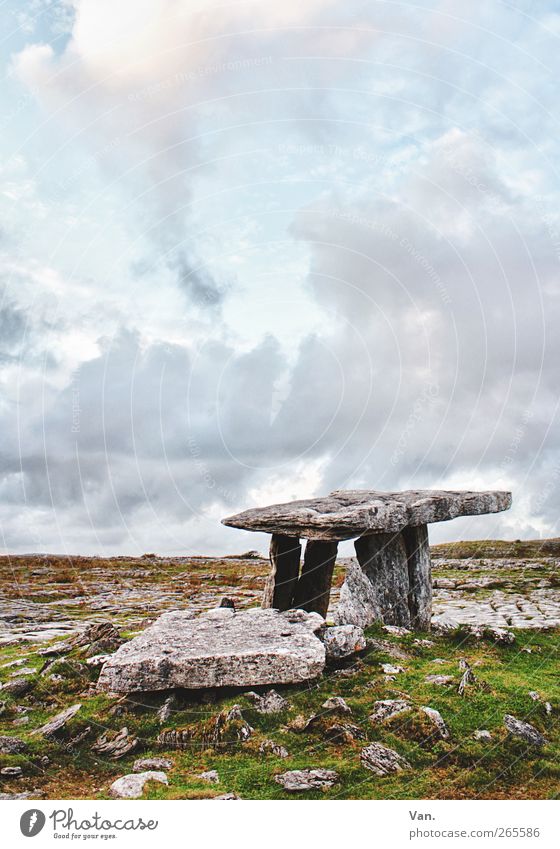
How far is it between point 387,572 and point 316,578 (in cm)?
194

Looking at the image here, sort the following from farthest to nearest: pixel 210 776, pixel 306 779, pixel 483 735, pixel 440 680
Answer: pixel 440 680, pixel 483 735, pixel 210 776, pixel 306 779

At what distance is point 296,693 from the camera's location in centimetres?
1053

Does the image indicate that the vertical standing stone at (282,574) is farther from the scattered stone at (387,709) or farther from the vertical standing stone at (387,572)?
the scattered stone at (387,709)

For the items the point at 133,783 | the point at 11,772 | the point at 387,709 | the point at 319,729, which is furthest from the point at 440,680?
the point at 11,772

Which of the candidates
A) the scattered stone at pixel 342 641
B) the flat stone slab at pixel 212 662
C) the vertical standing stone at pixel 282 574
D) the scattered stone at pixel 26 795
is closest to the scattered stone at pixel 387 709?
the flat stone slab at pixel 212 662

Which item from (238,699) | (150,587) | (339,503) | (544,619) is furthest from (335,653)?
(150,587)

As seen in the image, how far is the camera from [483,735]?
9141 mm

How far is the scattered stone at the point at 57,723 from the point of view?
9.81m

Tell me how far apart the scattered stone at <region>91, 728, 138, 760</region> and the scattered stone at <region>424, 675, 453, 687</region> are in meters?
4.94

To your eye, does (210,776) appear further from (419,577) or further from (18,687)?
(419,577)

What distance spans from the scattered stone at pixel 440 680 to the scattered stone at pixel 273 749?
124 inches

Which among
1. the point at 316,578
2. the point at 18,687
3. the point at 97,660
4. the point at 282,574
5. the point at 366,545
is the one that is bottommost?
the point at 18,687

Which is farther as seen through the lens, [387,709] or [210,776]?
[387,709]

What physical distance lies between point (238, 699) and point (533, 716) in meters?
4.59
